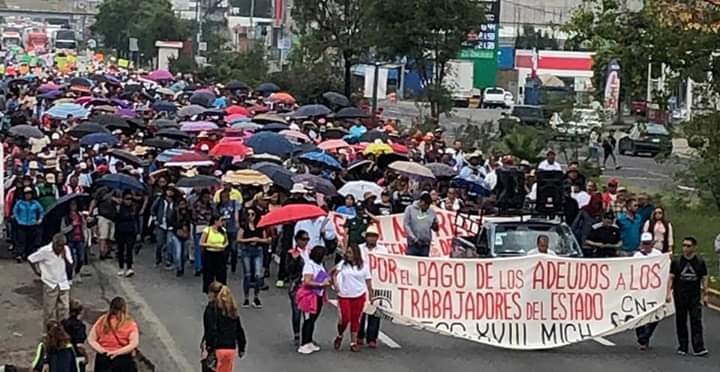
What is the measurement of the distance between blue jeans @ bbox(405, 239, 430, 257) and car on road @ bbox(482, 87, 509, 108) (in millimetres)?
67840

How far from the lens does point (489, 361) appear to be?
17047mm

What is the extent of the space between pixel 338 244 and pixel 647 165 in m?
31.2

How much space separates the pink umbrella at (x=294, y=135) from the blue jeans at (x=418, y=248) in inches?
427

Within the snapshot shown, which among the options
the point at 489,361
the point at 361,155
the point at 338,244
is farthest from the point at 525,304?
the point at 361,155

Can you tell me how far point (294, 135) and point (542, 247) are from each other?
16084 mm

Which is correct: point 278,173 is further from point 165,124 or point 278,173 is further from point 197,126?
point 165,124

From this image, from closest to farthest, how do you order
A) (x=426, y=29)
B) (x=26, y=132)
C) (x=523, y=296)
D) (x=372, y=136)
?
(x=523, y=296)
(x=26, y=132)
(x=372, y=136)
(x=426, y=29)

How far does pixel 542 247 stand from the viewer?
1803 cm

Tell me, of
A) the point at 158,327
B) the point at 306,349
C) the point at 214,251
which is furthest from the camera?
the point at 214,251

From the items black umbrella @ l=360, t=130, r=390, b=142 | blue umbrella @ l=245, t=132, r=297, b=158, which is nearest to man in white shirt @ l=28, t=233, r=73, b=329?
blue umbrella @ l=245, t=132, r=297, b=158

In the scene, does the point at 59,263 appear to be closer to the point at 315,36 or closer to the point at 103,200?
the point at 103,200

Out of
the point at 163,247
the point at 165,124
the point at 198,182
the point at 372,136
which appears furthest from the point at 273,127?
the point at 163,247

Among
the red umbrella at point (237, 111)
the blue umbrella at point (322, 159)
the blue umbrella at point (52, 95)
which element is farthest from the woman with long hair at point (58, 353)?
the blue umbrella at point (52, 95)

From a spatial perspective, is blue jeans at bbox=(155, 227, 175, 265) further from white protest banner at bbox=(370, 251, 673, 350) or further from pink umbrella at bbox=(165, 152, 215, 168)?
white protest banner at bbox=(370, 251, 673, 350)
